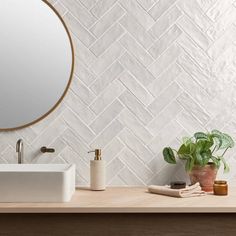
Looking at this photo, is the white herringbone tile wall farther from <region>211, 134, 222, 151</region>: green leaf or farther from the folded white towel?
the folded white towel

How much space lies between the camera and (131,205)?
195 cm

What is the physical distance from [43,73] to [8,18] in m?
0.35

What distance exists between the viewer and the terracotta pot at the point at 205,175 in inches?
91.9

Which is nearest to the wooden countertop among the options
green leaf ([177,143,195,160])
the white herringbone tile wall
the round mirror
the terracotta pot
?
the terracotta pot

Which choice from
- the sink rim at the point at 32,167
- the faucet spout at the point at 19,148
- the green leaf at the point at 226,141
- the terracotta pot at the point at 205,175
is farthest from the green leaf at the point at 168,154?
the faucet spout at the point at 19,148

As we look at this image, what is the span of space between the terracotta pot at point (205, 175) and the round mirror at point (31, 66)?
0.81 metres

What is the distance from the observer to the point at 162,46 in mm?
2527

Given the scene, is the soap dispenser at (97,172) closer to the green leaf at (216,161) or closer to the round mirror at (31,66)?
the round mirror at (31,66)

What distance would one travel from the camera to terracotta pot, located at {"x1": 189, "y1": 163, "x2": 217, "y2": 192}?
91.9 inches

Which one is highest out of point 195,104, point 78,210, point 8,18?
point 8,18

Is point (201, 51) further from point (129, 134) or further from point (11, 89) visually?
point (11, 89)

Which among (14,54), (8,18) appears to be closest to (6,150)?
(14,54)

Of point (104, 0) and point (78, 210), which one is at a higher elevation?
point (104, 0)

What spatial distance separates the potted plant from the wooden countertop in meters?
0.20
